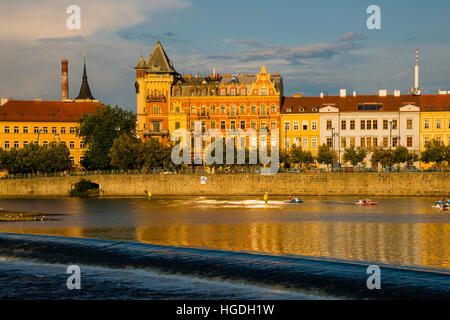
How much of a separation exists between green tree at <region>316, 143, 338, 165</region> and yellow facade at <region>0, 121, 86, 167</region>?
45146 mm

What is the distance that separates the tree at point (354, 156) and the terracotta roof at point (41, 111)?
4757cm

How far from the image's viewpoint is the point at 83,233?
46688 mm

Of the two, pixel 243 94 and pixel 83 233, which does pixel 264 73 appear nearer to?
pixel 243 94

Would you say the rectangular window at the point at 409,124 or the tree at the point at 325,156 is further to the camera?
the rectangular window at the point at 409,124

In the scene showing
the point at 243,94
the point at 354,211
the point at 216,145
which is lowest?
the point at 354,211

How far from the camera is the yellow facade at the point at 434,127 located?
102 m

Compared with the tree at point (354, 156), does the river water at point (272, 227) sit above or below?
below

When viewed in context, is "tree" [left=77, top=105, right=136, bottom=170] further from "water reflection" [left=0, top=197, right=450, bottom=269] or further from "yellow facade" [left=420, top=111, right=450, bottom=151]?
"yellow facade" [left=420, top=111, right=450, bottom=151]

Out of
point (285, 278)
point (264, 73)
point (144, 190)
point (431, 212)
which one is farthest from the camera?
point (264, 73)

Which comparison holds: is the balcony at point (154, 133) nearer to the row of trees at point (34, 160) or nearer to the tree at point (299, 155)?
the row of trees at point (34, 160)

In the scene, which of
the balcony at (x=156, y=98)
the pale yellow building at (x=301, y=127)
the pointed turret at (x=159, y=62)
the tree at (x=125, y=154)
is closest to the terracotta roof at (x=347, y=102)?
the pale yellow building at (x=301, y=127)

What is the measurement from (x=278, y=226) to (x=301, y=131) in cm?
5722
